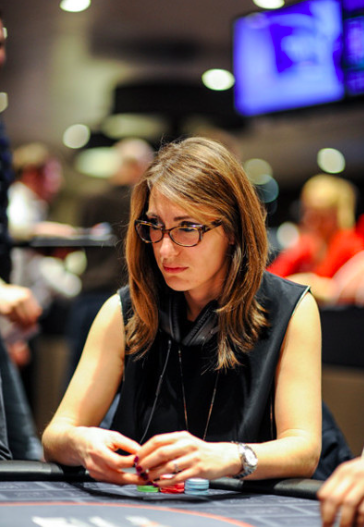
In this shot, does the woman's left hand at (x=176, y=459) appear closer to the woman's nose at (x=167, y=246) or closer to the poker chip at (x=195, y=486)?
the poker chip at (x=195, y=486)

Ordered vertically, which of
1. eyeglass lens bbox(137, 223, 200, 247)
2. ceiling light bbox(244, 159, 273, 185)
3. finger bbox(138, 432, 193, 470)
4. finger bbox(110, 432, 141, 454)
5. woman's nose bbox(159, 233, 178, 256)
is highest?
ceiling light bbox(244, 159, 273, 185)

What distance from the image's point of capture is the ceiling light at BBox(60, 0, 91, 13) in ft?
19.3

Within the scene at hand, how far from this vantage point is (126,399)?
191 centimetres

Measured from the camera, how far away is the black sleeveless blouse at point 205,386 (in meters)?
1.81

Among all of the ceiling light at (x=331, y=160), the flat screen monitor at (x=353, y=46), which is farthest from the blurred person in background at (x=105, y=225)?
the ceiling light at (x=331, y=160)

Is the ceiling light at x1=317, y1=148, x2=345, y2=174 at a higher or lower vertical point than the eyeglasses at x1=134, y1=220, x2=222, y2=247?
higher

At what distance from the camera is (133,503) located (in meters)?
1.32

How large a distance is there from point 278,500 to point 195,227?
27.1 inches

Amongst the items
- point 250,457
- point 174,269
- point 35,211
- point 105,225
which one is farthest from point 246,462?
point 35,211

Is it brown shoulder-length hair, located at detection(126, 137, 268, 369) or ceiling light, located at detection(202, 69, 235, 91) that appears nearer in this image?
brown shoulder-length hair, located at detection(126, 137, 268, 369)

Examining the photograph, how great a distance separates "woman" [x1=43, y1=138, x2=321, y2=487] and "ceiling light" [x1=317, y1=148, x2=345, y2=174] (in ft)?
31.3

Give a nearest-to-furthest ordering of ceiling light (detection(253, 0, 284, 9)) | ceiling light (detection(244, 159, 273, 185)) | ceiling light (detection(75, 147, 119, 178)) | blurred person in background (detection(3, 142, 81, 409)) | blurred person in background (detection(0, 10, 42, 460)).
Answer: blurred person in background (detection(0, 10, 42, 460))
blurred person in background (detection(3, 142, 81, 409))
ceiling light (detection(253, 0, 284, 9))
ceiling light (detection(75, 147, 119, 178))
ceiling light (detection(244, 159, 273, 185))

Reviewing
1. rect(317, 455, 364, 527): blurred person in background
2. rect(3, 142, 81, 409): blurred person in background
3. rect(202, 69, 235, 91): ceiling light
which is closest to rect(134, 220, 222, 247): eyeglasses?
rect(317, 455, 364, 527): blurred person in background

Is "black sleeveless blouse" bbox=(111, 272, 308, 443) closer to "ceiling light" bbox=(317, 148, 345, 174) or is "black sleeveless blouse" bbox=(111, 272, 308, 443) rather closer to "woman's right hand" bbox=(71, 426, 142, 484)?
"woman's right hand" bbox=(71, 426, 142, 484)
